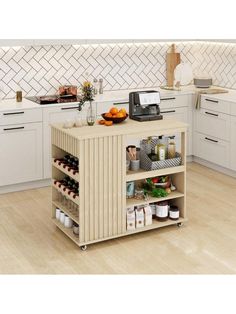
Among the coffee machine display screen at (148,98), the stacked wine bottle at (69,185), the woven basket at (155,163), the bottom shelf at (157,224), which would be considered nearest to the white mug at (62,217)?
the stacked wine bottle at (69,185)

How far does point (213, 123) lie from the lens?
6.69 meters

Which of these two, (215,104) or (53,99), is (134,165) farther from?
(215,104)

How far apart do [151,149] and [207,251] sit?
995 mm

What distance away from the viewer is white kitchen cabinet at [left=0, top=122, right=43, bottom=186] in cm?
583

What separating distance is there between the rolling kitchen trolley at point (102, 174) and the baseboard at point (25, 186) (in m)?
1.29

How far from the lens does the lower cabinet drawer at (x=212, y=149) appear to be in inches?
258

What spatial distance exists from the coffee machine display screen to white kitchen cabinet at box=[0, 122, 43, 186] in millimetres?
1398

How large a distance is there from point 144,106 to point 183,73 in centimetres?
236

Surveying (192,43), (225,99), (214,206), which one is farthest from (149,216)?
(192,43)

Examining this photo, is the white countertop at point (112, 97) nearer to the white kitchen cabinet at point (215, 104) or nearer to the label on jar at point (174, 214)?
the white kitchen cabinet at point (215, 104)

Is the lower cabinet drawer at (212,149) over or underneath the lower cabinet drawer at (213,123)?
underneath

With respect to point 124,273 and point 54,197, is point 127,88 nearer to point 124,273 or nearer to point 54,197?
point 54,197

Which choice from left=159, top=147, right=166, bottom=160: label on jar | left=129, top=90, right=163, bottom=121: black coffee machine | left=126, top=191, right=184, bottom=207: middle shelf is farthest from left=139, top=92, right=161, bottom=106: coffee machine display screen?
left=126, top=191, right=184, bottom=207: middle shelf

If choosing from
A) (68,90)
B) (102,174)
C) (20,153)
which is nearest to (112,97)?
(68,90)
